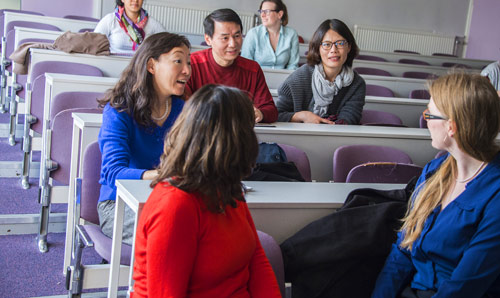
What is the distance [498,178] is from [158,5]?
803 cm

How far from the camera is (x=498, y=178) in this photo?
1.49 meters

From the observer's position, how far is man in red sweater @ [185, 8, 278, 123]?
9.47ft

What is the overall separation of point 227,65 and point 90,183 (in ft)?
3.62

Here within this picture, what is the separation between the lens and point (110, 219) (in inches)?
77.9

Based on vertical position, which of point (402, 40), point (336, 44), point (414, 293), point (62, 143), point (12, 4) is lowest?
point (414, 293)

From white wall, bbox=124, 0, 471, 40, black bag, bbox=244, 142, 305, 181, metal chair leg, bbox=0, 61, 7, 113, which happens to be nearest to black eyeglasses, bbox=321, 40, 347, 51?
black bag, bbox=244, 142, 305, 181

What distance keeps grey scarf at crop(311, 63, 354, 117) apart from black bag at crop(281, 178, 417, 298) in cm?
171

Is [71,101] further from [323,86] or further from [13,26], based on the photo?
[13,26]

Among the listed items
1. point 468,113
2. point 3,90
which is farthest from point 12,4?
point 468,113

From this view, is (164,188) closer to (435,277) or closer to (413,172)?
(435,277)

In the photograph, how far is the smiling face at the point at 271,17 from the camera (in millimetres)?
4785

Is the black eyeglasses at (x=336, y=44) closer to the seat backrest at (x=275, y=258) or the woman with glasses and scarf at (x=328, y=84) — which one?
the woman with glasses and scarf at (x=328, y=84)

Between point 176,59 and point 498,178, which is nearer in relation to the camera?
point 498,178

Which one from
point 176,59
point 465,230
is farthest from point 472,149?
point 176,59
